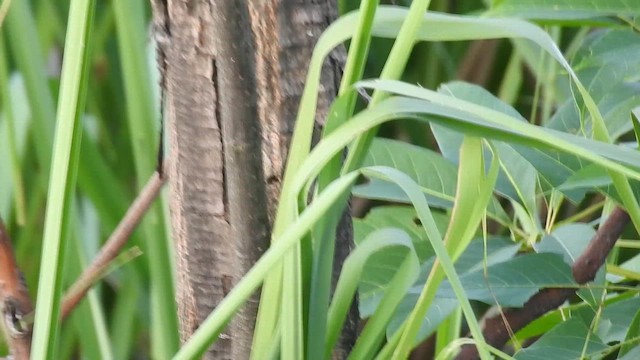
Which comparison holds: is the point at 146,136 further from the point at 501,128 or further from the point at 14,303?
the point at 501,128

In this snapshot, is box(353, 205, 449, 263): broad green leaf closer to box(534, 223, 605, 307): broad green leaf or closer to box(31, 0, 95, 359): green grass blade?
box(534, 223, 605, 307): broad green leaf

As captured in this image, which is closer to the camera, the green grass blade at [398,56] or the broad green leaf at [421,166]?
the green grass blade at [398,56]

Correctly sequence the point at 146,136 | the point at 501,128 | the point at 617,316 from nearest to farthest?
1. the point at 501,128
2. the point at 617,316
3. the point at 146,136

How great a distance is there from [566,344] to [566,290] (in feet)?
0.14

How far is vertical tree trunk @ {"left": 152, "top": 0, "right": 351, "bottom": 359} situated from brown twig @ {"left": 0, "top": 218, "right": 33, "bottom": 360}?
0.06m

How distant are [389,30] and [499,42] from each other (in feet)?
2.66

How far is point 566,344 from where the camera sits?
0.29 m

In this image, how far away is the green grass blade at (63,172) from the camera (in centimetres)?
23

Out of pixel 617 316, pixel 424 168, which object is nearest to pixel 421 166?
pixel 424 168

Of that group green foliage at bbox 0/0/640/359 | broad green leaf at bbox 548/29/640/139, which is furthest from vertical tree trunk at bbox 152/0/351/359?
broad green leaf at bbox 548/29/640/139

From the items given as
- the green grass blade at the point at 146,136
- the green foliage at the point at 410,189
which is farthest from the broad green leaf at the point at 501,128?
the green grass blade at the point at 146,136

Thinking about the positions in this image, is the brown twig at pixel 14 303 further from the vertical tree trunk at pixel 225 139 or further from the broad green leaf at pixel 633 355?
the broad green leaf at pixel 633 355

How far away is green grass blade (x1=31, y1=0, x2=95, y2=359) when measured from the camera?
0.74 feet

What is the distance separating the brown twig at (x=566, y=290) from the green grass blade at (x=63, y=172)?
0.17 m
